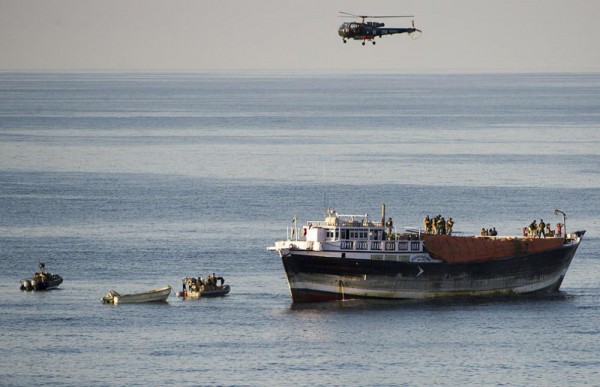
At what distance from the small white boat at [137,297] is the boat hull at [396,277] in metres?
9.07

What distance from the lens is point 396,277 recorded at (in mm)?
107625

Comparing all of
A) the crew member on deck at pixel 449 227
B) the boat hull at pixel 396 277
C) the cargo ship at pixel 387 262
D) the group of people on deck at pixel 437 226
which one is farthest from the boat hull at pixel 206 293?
the crew member on deck at pixel 449 227

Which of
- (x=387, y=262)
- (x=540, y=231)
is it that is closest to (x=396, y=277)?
(x=387, y=262)

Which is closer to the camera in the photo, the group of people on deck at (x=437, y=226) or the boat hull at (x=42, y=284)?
the group of people on deck at (x=437, y=226)

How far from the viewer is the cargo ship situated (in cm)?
10675

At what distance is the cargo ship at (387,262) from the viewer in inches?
4203

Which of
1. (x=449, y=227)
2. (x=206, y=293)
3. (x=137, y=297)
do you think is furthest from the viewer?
(x=449, y=227)

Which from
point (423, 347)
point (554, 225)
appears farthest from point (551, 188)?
point (423, 347)

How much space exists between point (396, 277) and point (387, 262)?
1.47 m

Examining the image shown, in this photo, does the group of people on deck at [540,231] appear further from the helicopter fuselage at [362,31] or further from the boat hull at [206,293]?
the helicopter fuselage at [362,31]

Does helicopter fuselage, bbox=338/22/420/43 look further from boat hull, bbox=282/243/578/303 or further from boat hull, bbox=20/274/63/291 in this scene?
boat hull, bbox=20/274/63/291

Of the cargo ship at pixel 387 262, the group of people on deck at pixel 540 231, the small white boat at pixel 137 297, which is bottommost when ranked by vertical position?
the small white boat at pixel 137 297

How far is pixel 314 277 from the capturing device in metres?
107

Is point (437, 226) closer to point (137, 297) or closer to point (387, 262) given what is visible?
point (387, 262)
